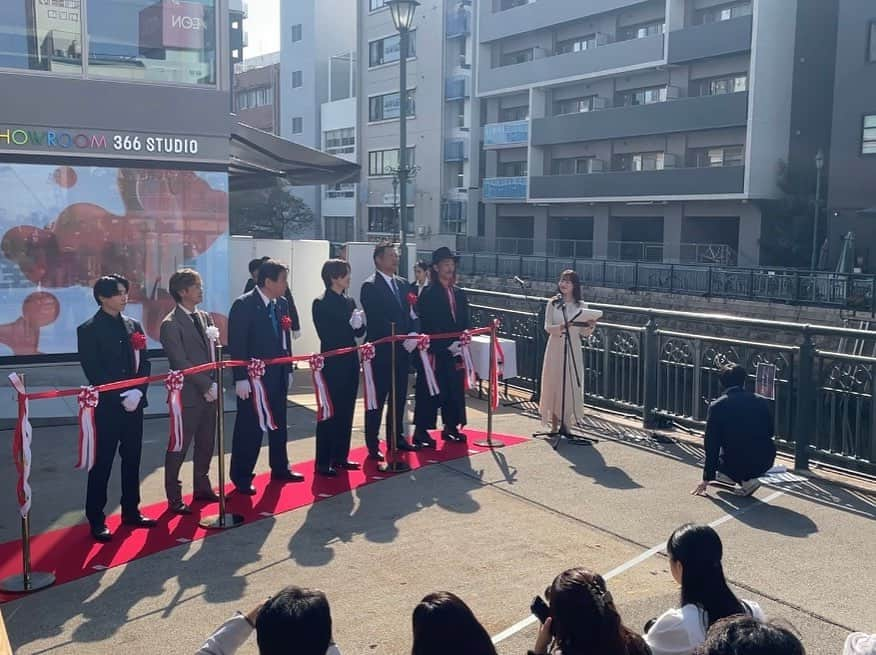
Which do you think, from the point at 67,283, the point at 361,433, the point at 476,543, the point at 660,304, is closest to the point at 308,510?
the point at 476,543

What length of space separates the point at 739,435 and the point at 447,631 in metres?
4.95

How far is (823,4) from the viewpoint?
116ft

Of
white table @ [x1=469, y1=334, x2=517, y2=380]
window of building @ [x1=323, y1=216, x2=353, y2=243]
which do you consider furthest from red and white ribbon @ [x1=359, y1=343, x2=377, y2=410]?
window of building @ [x1=323, y1=216, x2=353, y2=243]

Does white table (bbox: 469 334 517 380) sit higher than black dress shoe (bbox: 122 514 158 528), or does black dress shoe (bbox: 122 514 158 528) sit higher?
white table (bbox: 469 334 517 380)

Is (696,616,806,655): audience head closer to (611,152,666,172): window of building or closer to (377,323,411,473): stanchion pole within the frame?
(377,323,411,473): stanchion pole

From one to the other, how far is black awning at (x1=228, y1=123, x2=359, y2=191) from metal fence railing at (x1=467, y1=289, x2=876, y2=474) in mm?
3852

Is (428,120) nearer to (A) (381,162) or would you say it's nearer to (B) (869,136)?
(A) (381,162)

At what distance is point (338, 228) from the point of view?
5900cm

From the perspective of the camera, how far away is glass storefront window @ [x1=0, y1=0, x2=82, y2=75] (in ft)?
34.2

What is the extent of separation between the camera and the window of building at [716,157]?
35844 mm

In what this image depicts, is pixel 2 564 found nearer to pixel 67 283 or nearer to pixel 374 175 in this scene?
pixel 67 283

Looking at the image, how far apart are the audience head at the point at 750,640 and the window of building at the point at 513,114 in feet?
149

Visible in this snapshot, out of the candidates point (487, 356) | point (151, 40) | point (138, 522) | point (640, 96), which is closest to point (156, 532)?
point (138, 522)

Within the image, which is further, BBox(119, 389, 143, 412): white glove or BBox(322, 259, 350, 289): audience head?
BBox(322, 259, 350, 289): audience head
